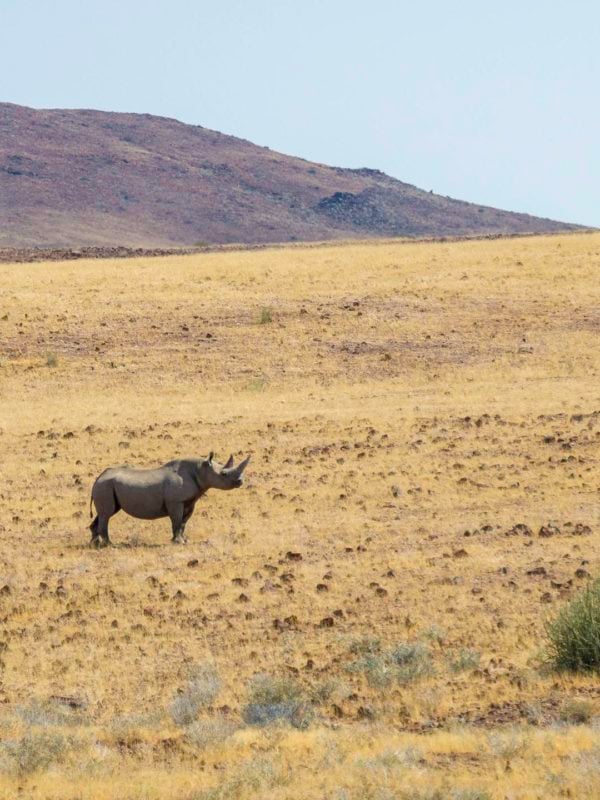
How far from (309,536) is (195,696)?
7.06 meters

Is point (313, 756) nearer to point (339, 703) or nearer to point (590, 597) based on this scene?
point (339, 703)

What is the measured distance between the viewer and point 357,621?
1455 centimetres

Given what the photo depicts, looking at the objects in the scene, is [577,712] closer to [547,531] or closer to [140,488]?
[547,531]

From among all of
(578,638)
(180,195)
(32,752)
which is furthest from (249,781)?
(180,195)

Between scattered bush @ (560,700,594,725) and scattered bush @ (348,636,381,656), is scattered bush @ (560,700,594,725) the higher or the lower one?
the higher one

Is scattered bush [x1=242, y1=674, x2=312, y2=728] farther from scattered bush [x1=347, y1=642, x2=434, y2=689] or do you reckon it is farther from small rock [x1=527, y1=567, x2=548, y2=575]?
small rock [x1=527, y1=567, x2=548, y2=575]

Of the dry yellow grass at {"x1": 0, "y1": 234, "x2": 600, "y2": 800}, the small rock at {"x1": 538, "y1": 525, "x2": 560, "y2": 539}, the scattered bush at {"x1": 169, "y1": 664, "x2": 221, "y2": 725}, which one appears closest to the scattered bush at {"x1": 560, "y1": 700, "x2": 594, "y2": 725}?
the dry yellow grass at {"x1": 0, "y1": 234, "x2": 600, "y2": 800}

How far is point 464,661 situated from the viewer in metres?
12.6

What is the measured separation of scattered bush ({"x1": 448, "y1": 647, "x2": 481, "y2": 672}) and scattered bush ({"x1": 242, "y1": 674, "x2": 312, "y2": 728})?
143 cm

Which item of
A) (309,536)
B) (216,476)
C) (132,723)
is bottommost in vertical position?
(132,723)

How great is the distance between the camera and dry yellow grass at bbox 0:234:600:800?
406 inches

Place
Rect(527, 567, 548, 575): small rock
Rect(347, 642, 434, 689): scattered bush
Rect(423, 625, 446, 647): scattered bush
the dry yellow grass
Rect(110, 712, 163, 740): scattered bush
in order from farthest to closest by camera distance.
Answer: Rect(527, 567, 548, 575): small rock
Rect(423, 625, 446, 647): scattered bush
Rect(347, 642, 434, 689): scattered bush
Rect(110, 712, 163, 740): scattered bush
the dry yellow grass

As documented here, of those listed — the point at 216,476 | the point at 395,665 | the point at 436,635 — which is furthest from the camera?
the point at 216,476

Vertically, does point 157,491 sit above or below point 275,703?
above
